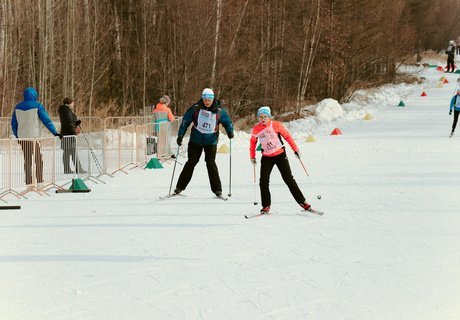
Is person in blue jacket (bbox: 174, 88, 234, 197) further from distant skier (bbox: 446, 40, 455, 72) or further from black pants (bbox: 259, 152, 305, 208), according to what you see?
distant skier (bbox: 446, 40, 455, 72)

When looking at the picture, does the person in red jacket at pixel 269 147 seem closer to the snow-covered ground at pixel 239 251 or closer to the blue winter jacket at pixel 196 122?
the snow-covered ground at pixel 239 251

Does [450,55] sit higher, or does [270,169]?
[450,55]

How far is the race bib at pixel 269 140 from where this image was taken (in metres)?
9.29

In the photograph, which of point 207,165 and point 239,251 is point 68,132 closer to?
point 207,165

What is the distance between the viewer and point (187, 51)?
28.5 meters

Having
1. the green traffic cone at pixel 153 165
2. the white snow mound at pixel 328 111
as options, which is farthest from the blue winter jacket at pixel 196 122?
the white snow mound at pixel 328 111

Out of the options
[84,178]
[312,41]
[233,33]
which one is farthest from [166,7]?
[84,178]

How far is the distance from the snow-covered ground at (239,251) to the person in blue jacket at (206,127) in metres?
0.56

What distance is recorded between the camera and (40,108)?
12.4 m

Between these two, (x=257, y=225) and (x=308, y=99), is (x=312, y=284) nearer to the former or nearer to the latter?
(x=257, y=225)

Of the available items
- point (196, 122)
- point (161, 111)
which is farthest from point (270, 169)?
point (161, 111)

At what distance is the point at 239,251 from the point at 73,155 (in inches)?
258

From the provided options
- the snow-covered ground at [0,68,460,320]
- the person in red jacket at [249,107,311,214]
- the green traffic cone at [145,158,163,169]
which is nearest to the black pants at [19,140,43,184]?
the snow-covered ground at [0,68,460,320]

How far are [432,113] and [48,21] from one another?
16640 millimetres
